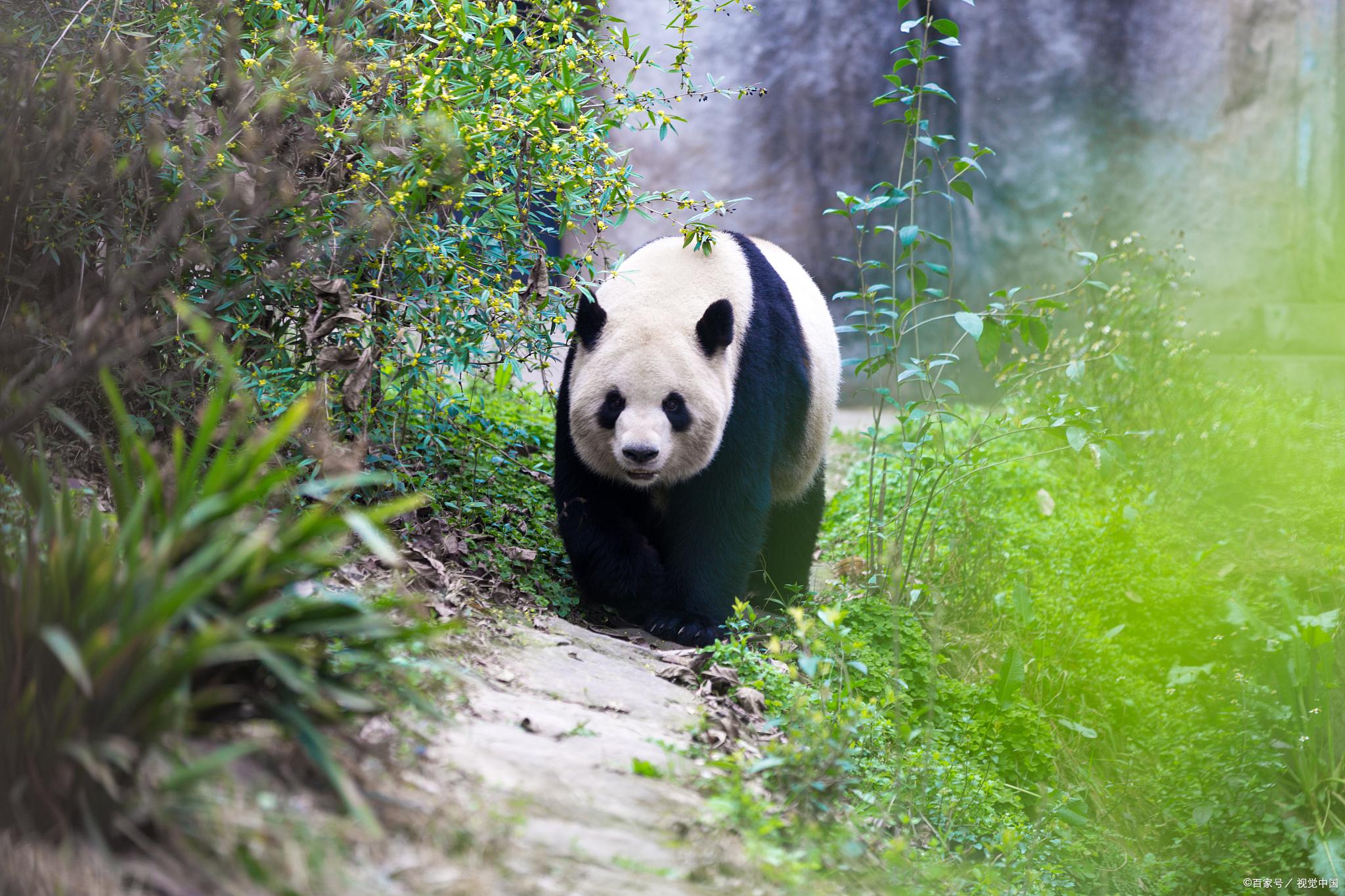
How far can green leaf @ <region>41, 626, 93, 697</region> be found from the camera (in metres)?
1.68

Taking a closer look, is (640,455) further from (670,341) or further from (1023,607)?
(1023,607)

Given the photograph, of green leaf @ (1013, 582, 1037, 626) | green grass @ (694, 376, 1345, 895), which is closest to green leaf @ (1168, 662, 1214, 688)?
green grass @ (694, 376, 1345, 895)

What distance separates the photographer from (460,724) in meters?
2.60

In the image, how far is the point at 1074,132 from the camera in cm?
976

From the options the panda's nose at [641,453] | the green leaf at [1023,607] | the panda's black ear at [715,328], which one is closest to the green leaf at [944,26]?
the panda's black ear at [715,328]

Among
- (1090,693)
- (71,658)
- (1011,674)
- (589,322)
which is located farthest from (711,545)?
(71,658)

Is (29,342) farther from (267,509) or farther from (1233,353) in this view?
(1233,353)

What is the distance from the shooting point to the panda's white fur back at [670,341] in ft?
14.3

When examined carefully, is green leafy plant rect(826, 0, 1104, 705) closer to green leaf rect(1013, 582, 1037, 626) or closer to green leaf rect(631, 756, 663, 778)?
green leaf rect(1013, 582, 1037, 626)

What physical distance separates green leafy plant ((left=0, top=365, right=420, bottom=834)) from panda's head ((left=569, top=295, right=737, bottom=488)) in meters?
2.13

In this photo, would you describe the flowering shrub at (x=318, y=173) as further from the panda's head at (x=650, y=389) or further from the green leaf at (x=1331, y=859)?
the green leaf at (x=1331, y=859)

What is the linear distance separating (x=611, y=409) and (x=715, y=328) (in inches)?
21.2

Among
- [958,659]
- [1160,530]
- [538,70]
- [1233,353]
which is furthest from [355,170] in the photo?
[1233,353]

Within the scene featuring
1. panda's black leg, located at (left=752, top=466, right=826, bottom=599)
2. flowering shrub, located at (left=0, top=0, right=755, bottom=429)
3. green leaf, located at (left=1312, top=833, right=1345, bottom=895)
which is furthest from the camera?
panda's black leg, located at (left=752, top=466, right=826, bottom=599)
